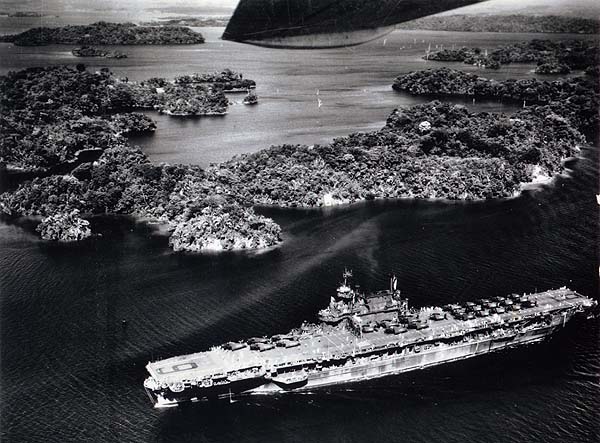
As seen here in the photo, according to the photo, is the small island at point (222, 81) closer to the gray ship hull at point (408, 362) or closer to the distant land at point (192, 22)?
the distant land at point (192, 22)

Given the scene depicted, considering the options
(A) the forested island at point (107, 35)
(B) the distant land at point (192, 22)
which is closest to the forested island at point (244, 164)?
(A) the forested island at point (107, 35)

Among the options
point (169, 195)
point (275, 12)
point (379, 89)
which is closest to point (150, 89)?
point (379, 89)

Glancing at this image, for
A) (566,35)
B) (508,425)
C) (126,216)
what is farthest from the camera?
(566,35)

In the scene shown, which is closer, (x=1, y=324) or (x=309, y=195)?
(x=1, y=324)

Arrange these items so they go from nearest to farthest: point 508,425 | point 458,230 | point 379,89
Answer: point 508,425 → point 458,230 → point 379,89

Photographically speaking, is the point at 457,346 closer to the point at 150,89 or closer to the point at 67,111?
the point at 67,111

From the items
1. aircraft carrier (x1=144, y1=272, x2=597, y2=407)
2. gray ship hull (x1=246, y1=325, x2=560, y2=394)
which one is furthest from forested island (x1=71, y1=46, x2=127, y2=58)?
gray ship hull (x1=246, y1=325, x2=560, y2=394)

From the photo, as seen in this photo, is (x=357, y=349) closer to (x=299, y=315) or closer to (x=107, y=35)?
(x=299, y=315)

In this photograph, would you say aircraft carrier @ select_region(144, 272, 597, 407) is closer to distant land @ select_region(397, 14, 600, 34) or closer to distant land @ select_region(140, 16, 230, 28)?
distant land @ select_region(140, 16, 230, 28)
